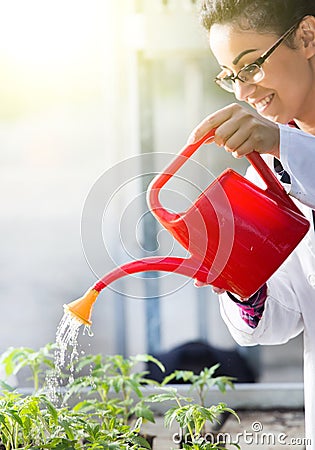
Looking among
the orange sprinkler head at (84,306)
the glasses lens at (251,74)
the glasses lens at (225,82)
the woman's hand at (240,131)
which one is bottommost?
the orange sprinkler head at (84,306)

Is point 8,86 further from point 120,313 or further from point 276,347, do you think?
point 276,347

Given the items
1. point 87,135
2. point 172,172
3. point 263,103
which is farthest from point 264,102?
point 87,135

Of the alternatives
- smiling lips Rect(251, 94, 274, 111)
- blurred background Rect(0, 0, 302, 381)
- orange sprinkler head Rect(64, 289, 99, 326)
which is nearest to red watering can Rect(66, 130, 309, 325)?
orange sprinkler head Rect(64, 289, 99, 326)

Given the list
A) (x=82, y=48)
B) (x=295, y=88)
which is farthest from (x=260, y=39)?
(x=82, y=48)

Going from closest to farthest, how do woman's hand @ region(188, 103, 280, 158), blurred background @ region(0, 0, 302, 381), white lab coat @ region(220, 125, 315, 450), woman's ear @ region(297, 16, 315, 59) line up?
woman's hand @ region(188, 103, 280, 158), woman's ear @ region(297, 16, 315, 59), white lab coat @ region(220, 125, 315, 450), blurred background @ region(0, 0, 302, 381)

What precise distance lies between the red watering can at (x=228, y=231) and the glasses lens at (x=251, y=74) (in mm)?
114

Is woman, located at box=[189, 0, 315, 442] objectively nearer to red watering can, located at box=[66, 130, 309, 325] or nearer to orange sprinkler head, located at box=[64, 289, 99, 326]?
red watering can, located at box=[66, 130, 309, 325]

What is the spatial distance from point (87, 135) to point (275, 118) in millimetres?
1138

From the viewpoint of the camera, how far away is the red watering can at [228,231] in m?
1.04

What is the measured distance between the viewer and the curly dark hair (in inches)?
43.2

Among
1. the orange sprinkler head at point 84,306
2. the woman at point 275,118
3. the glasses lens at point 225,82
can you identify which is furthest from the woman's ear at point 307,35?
the orange sprinkler head at point 84,306

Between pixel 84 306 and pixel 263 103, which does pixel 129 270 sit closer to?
pixel 84 306

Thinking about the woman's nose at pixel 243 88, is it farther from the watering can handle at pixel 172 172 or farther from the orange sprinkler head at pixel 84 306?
the orange sprinkler head at pixel 84 306

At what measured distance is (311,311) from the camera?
50.1 inches
